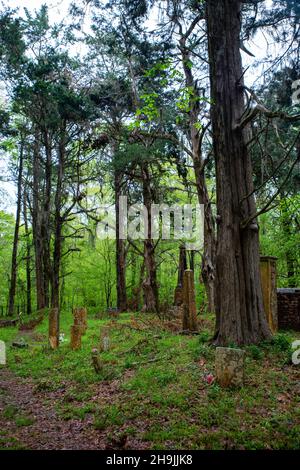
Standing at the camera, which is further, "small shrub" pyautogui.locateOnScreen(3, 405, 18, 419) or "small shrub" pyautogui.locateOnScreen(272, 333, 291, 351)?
"small shrub" pyautogui.locateOnScreen(272, 333, 291, 351)

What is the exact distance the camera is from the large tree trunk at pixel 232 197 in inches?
300

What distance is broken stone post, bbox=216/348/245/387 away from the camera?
591 centimetres

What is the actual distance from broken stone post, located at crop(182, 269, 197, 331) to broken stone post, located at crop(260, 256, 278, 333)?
6.27 feet

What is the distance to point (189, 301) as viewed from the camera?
399 inches

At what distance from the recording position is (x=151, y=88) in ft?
41.8

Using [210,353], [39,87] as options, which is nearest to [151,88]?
[39,87]

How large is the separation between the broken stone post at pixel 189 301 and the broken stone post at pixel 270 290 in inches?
75.3

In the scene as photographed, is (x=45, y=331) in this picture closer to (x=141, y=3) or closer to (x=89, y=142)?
(x=89, y=142)

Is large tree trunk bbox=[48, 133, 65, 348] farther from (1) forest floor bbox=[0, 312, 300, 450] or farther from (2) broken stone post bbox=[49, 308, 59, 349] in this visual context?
(1) forest floor bbox=[0, 312, 300, 450]

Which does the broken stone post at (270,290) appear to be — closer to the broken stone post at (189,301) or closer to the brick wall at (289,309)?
the broken stone post at (189,301)

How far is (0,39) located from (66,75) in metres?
2.67

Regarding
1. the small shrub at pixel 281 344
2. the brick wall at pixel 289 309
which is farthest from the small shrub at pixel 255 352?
the brick wall at pixel 289 309

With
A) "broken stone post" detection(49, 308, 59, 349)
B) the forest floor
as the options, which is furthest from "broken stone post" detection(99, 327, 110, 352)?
"broken stone post" detection(49, 308, 59, 349)

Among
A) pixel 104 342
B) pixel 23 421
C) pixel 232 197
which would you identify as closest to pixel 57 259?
pixel 104 342
